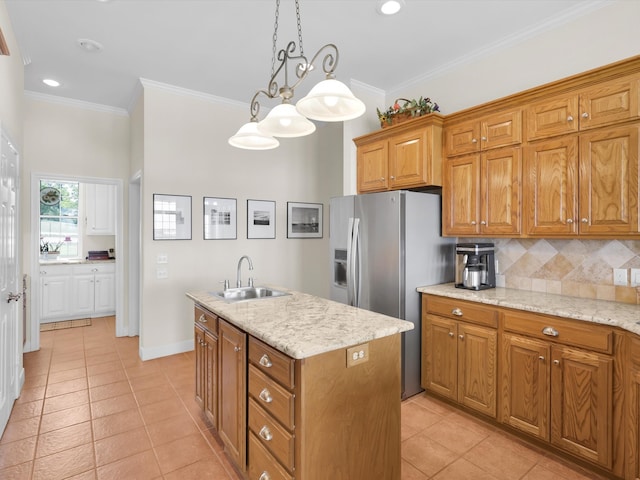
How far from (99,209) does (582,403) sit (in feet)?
23.1

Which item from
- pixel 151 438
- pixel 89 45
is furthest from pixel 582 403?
pixel 89 45

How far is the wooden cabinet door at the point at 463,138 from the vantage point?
290 centimetres

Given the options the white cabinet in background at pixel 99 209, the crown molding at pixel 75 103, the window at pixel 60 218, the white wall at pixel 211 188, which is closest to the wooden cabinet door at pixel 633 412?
the white wall at pixel 211 188

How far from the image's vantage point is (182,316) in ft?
13.7

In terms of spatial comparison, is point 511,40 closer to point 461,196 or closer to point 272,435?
point 461,196

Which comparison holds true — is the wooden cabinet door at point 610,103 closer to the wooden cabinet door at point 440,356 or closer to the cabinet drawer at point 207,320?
the wooden cabinet door at point 440,356

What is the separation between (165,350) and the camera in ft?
13.3

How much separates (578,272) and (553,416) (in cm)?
107

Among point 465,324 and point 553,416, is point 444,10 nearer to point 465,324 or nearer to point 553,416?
point 465,324

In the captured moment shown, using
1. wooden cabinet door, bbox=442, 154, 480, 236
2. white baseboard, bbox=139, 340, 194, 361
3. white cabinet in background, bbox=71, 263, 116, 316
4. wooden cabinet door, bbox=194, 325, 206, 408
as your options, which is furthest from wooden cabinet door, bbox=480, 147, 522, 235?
white cabinet in background, bbox=71, 263, 116, 316

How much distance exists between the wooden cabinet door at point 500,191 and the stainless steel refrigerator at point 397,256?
449 mm

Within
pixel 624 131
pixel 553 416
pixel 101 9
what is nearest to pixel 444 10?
pixel 624 131

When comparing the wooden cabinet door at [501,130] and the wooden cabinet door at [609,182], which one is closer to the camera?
the wooden cabinet door at [609,182]

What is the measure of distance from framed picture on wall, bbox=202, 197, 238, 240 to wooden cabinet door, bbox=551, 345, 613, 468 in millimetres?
3558
